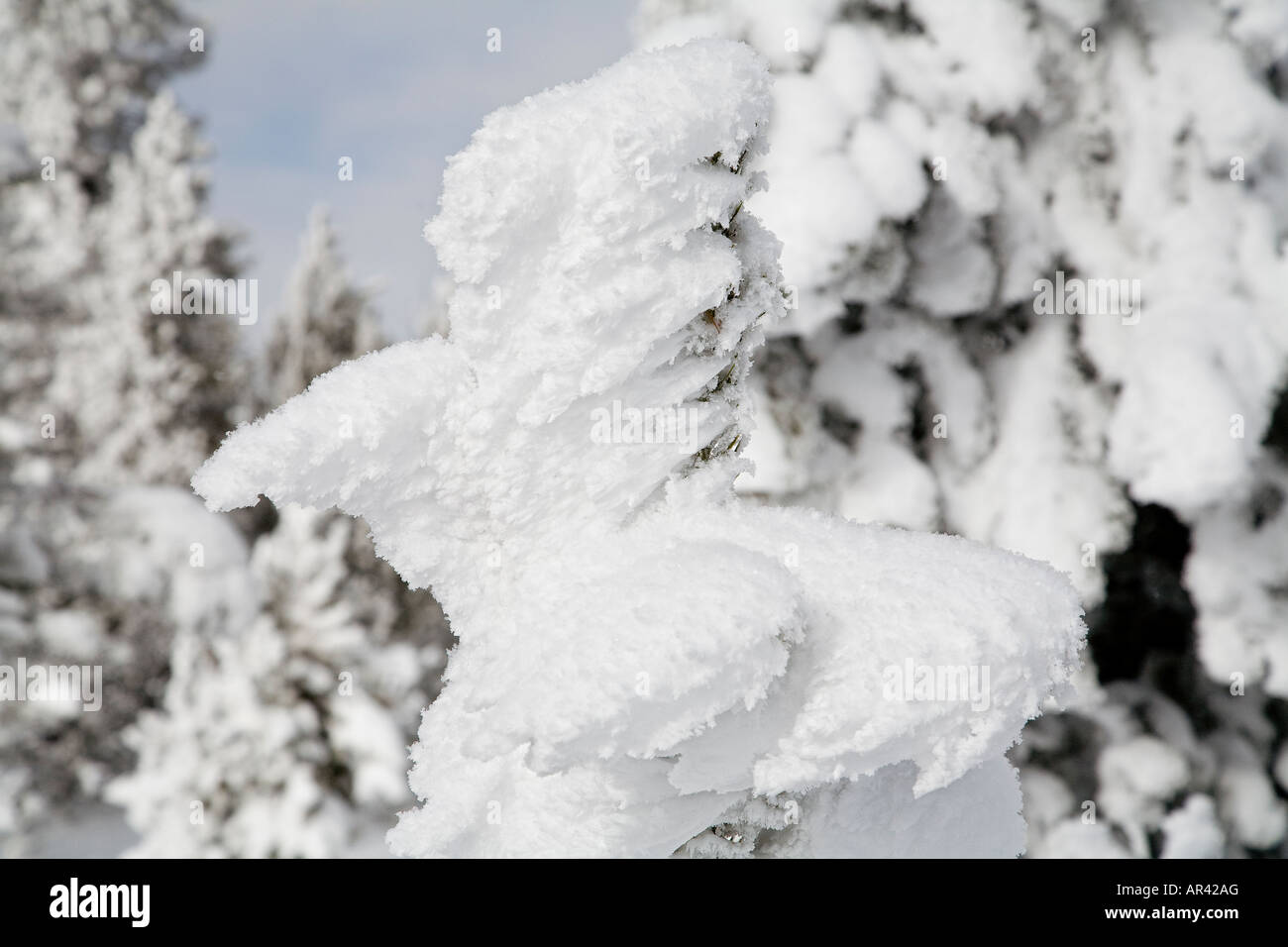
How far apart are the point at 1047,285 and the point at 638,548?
3.21m

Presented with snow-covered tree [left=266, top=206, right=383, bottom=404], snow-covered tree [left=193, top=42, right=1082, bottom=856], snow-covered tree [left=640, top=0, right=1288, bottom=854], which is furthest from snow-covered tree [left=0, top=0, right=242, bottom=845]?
snow-covered tree [left=193, top=42, right=1082, bottom=856]

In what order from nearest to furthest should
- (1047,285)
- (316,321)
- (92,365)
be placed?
(1047,285), (92,365), (316,321)

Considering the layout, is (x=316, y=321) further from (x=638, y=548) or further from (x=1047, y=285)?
(x=638, y=548)

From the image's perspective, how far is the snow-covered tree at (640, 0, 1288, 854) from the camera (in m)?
3.32

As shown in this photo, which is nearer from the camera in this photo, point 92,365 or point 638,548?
point 638,548

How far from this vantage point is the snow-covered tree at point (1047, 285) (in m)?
3.32

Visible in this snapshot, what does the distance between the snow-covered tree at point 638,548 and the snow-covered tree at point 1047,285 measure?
2.30 metres

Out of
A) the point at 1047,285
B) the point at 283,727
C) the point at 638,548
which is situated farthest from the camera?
the point at 283,727

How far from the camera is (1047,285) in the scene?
3.71m

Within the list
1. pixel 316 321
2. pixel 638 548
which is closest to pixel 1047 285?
pixel 638 548

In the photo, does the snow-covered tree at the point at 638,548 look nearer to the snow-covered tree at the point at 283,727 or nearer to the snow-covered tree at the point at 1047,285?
the snow-covered tree at the point at 1047,285

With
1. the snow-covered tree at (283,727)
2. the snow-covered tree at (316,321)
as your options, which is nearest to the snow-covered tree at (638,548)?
the snow-covered tree at (283,727)

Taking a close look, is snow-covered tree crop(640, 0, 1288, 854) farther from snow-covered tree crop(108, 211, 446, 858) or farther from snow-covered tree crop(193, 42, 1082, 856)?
snow-covered tree crop(108, 211, 446, 858)
